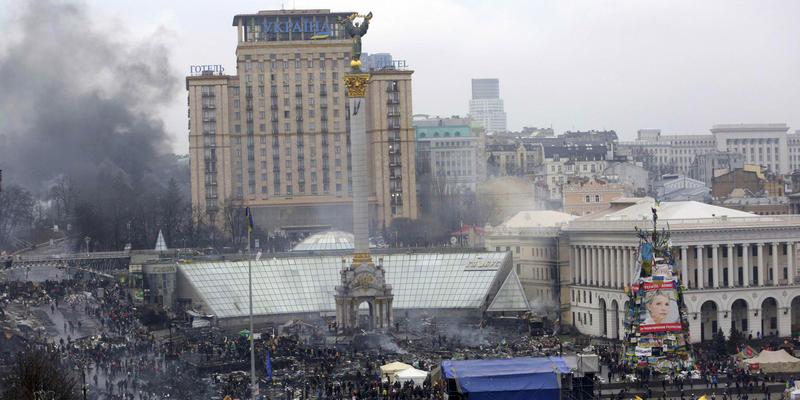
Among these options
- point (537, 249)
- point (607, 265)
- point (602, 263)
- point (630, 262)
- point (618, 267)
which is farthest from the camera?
point (537, 249)

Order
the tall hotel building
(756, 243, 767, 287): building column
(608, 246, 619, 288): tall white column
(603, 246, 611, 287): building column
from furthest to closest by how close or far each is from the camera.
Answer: the tall hotel building < (603, 246, 611, 287): building column < (608, 246, 619, 288): tall white column < (756, 243, 767, 287): building column

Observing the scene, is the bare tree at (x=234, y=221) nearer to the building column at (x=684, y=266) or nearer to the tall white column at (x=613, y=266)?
the tall white column at (x=613, y=266)

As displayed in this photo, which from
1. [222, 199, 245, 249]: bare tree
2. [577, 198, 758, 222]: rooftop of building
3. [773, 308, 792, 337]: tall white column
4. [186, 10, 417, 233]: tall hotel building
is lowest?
[773, 308, 792, 337]: tall white column

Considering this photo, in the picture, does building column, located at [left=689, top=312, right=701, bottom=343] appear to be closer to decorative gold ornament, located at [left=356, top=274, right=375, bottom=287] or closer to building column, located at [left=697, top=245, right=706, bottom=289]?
building column, located at [left=697, top=245, right=706, bottom=289]

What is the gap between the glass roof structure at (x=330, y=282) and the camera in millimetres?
108375

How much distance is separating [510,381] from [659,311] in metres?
27.4

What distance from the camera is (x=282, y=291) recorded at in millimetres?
111375

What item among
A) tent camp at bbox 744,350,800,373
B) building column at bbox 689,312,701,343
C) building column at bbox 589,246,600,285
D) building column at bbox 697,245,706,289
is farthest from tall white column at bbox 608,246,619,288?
tent camp at bbox 744,350,800,373

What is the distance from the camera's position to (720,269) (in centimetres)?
9906

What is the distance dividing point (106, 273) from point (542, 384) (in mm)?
64360

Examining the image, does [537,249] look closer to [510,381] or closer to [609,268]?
[609,268]

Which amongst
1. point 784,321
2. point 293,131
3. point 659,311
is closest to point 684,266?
point 784,321

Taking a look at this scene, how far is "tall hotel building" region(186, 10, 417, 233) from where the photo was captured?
516 feet

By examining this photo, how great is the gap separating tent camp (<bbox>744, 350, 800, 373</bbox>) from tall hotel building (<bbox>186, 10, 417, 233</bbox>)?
82087 mm
